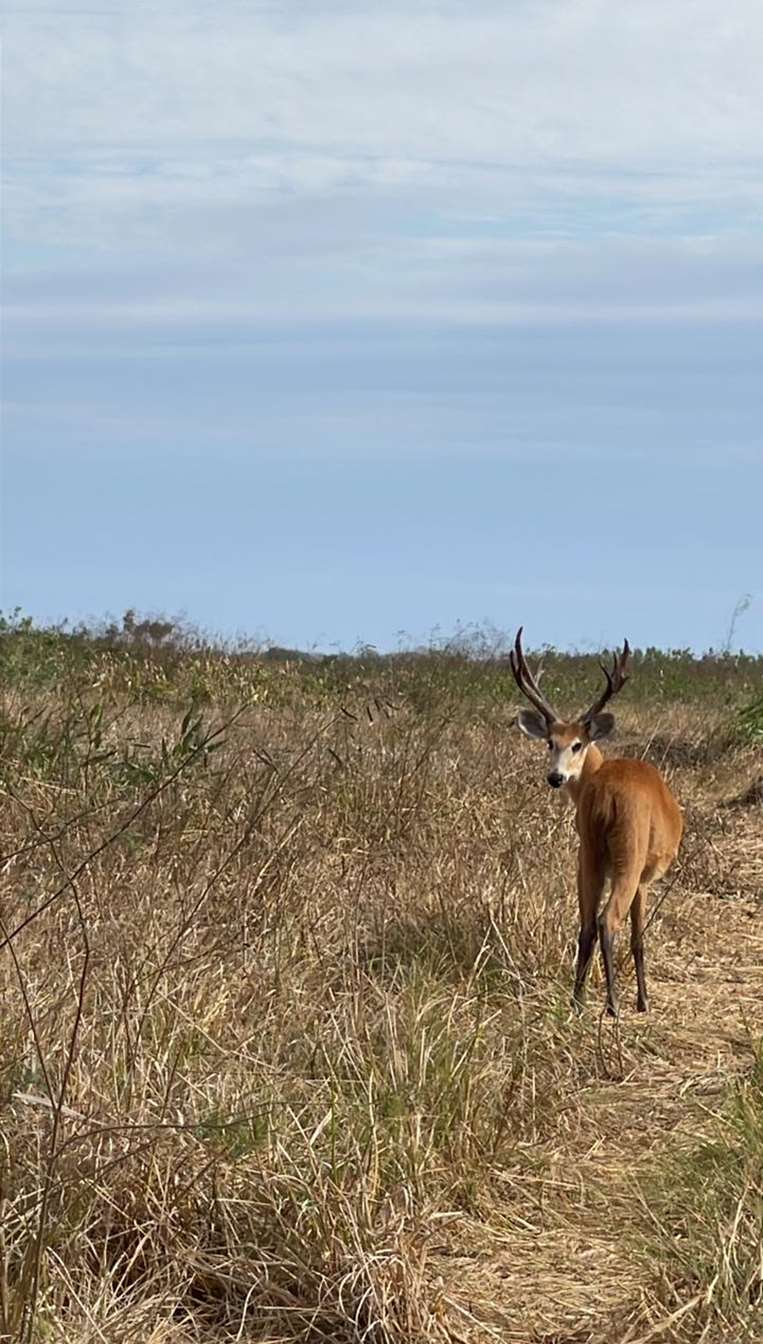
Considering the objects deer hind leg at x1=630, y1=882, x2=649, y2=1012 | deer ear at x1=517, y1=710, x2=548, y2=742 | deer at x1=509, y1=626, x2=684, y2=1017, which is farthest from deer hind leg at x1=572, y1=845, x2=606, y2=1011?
deer ear at x1=517, y1=710, x2=548, y2=742

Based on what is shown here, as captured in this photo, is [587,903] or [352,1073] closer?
[352,1073]

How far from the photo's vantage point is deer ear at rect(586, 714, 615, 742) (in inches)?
352

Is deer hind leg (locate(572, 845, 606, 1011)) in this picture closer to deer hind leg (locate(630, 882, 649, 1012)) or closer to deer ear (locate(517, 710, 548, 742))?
deer hind leg (locate(630, 882, 649, 1012))

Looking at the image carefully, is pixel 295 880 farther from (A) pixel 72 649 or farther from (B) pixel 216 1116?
(A) pixel 72 649

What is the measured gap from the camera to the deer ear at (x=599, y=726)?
29.4ft

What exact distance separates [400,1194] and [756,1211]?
91cm

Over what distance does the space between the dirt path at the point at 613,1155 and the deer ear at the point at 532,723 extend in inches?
43.8

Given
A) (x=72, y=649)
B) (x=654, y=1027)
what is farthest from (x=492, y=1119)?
(x=72, y=649)

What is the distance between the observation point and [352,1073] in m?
5.89

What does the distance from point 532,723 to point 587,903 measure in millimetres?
1270

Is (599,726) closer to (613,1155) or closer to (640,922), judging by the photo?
(640,922)

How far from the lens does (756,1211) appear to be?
4.91 m

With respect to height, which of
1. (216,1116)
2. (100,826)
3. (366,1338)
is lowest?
(366,1338)

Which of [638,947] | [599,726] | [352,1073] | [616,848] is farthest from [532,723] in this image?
[352,1073]
